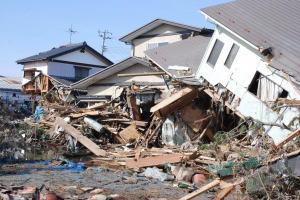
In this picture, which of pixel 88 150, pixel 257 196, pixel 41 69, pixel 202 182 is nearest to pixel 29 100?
pixel 41 69

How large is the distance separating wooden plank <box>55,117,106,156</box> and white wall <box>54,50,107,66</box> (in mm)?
17339

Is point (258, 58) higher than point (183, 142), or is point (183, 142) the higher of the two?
point (258, 58)

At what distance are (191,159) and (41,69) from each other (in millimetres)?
25443

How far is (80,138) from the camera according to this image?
1498 cm

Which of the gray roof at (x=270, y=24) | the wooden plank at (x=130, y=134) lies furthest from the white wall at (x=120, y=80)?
the gray roof at (x=270, y=24)

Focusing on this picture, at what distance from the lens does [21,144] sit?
12.7m

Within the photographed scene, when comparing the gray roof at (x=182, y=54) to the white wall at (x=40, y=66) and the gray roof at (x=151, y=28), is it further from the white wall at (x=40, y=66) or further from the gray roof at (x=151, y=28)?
the white wall at (x=40, y=66)

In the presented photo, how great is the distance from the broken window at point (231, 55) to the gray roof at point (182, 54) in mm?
2623

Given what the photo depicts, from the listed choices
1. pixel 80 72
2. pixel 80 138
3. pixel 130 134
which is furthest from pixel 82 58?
pixel 80 138

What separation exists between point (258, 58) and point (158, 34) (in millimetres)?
12324

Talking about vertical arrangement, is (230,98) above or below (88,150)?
above

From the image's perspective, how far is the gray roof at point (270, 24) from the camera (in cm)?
1055

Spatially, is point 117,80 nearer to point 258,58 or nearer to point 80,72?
point 258,58

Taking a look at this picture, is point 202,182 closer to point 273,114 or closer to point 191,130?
point 273,114
